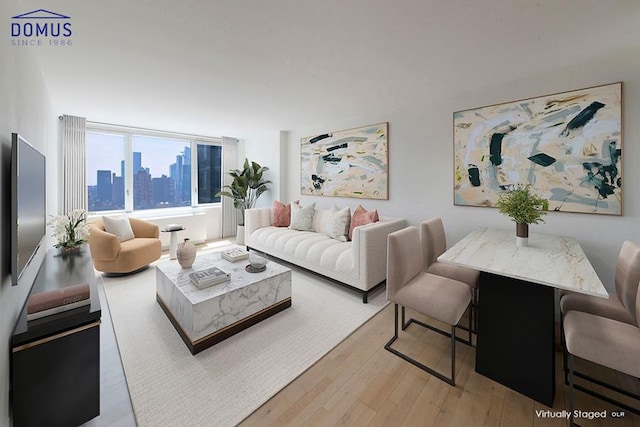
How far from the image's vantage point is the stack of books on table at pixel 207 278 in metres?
2.20

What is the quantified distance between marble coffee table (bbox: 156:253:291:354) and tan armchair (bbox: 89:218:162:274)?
1102mm

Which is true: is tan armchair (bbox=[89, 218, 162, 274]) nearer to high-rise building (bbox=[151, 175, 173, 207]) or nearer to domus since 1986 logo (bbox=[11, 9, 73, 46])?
high-rise building (bbox=[151, 175, 173, 207])

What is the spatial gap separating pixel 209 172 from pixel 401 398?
18.8ft

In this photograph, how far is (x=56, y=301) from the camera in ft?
4.45

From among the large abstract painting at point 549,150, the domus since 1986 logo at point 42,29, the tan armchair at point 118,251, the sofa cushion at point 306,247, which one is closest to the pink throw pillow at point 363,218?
the sofa cushion at point 306,247

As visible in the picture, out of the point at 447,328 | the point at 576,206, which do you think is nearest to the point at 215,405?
the point at 447,328

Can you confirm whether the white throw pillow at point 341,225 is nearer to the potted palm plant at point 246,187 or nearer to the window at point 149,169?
the potted palm plant at point 246,187

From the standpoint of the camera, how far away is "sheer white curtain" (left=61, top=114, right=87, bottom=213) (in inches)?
155

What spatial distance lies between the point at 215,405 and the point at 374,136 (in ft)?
11.7

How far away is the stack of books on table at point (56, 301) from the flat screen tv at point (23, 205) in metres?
0.15

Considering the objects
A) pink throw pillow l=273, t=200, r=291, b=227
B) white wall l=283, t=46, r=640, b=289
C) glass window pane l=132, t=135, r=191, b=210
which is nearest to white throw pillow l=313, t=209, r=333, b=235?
white wall l=283, t=46, r=640, b=289

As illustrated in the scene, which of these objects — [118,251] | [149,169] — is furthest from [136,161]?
[118,251]

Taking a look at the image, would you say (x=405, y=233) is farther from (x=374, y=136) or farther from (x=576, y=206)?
(x=374, y=136)

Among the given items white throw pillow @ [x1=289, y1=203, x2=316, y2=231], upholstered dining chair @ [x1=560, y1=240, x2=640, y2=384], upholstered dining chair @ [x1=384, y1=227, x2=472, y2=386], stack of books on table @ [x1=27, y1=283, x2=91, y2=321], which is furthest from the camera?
white throw pillow @ [x1=289, y1=203, x2=316, y2=231]
